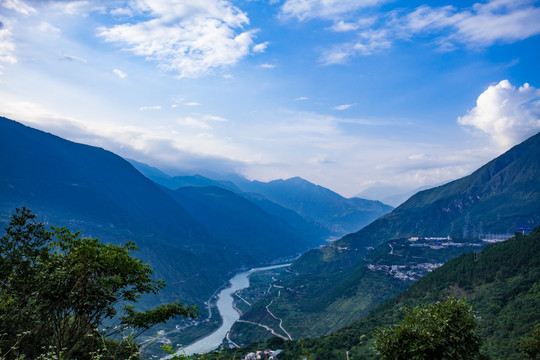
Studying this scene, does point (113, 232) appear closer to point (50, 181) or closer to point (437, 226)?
point (50, 181)

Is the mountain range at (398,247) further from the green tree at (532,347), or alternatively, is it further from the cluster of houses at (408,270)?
the green tree at (532,347)

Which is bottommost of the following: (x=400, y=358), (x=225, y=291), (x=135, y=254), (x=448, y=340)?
(x=225, y=291)

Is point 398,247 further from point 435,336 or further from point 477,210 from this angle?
point 435,336

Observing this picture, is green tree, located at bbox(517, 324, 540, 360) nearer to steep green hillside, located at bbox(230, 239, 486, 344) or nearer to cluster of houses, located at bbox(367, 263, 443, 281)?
steep green hillside, located at bbox(230, 239, 486, 344)

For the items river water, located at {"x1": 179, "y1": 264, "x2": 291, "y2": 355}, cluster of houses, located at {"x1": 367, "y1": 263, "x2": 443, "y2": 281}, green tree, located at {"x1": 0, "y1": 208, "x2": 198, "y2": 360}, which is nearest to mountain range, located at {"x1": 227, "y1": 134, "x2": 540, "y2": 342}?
cluster of houses, located at {"x1": 367, "y1": 263, "x2": 443, "y2": 281}

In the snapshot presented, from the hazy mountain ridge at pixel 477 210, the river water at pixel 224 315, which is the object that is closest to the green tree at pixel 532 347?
the river water at pixel 224 315

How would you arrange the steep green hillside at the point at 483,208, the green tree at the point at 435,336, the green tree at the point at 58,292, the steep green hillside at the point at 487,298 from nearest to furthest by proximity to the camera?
the green tree at the point at 58,292, the green tree at the point at 435,336, the steep green hillside at the point at 487,298, the steep green hillside at the point at 483,208

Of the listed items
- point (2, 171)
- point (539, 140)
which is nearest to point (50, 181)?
point (2, 171)
